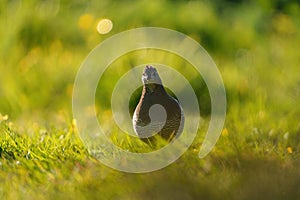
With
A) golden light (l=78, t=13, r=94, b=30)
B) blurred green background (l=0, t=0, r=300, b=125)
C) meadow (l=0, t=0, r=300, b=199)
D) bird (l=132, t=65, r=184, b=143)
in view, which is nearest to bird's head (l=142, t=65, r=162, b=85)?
bird (l=132, t=65, r=184, b=143)

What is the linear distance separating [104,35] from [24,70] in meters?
0.65

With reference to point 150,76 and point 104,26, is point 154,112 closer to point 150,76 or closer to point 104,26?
point 150,76

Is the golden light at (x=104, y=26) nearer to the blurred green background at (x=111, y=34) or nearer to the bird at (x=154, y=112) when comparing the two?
the blurred green background at (x=111, y=34)

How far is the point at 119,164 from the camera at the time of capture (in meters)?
2.81

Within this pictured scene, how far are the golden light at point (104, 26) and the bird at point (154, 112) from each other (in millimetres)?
2717

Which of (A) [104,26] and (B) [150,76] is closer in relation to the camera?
(B) [150,76]

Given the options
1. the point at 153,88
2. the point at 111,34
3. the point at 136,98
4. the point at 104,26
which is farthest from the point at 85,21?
the point at 153,88

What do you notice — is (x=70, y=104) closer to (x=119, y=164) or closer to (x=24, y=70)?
(x=24, y=70)

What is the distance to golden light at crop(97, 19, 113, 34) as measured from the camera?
18.4ft

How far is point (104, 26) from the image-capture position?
5.66 m

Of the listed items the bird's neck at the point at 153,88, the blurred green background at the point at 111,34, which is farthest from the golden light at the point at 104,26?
the bird's neck at the point at 153,88

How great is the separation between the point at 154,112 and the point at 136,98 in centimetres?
142

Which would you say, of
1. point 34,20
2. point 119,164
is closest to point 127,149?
point 119,164

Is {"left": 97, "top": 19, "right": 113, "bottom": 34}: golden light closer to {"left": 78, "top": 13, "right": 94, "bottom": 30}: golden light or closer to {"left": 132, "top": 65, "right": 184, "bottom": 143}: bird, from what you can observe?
{"left": 78, "top": 13, "right": 94, "bottom": 30}: golden light
